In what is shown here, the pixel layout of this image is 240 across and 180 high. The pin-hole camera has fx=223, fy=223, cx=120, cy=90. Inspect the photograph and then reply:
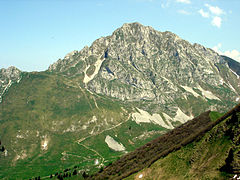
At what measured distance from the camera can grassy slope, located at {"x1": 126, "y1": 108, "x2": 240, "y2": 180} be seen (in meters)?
74.8

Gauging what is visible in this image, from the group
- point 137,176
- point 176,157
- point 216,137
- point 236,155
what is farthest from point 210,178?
point 137,176

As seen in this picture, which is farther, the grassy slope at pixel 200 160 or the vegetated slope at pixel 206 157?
the grassy slope at pixel 200 160

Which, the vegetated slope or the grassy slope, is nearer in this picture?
the vegetated slope

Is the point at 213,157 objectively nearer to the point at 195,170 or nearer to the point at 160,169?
the point at 195,170

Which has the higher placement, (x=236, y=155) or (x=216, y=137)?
(x=216, y=137)

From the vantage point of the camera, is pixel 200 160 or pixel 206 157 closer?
pixel 206 157

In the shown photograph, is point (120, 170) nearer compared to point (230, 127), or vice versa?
point (230, 127)

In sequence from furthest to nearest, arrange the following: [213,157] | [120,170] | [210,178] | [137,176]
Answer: [120,170] < [137,176] < [213,157] < [210,178]

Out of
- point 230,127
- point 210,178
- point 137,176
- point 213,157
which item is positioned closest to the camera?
point 210,178

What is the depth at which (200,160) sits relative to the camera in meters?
85.6

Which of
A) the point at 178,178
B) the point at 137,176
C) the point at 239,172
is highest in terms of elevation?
the point at 137,176

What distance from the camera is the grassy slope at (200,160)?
7481 cm

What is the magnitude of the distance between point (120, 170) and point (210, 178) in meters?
84.3

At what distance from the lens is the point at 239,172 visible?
65.4 meters
